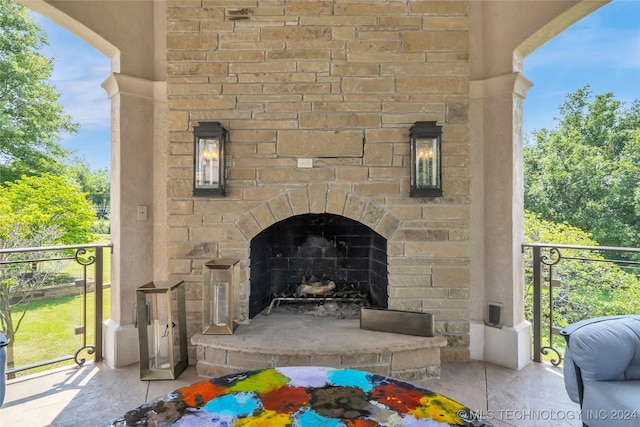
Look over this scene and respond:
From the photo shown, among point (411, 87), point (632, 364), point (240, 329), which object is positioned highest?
point (411, 87)

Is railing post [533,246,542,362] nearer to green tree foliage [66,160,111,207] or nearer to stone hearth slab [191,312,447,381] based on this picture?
stone hearth slab [191,312,447,381]

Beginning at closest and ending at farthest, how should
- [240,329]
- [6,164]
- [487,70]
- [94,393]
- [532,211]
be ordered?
[94,393] < [240,329] < [487,70] < [6,164] < [532,211]

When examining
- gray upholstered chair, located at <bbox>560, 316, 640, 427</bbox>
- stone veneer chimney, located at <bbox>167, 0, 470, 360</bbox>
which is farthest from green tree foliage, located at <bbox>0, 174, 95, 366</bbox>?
gray upholstered chair, located at <bbox>560, 316, 640, 427</bbox>

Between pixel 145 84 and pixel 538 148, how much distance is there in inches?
449

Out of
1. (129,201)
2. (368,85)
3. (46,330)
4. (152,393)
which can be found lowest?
(46,330)

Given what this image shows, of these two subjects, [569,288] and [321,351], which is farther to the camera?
[569,288]

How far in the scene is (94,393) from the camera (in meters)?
2.20

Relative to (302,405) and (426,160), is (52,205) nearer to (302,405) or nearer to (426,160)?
(426,160)

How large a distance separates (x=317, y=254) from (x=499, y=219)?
157cm

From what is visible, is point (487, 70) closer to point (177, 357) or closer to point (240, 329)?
point (240, 329)

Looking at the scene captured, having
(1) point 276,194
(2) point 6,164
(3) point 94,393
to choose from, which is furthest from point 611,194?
(2) point 6,164

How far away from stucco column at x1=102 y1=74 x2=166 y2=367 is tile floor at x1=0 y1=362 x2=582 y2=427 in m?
0.29

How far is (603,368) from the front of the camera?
146cm

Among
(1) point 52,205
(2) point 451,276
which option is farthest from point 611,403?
(1) point 52,205
